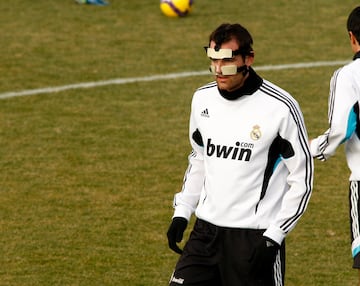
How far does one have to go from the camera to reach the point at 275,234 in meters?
7.05

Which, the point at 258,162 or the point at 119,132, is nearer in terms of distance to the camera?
the point at 258,162

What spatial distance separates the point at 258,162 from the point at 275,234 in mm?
461

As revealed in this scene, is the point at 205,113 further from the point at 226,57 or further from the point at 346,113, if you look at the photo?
the point at 346,113

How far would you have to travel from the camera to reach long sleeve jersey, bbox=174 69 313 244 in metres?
7.11

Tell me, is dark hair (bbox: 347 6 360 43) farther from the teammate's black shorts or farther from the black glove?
the black glove

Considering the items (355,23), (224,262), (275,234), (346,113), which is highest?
(355,23)

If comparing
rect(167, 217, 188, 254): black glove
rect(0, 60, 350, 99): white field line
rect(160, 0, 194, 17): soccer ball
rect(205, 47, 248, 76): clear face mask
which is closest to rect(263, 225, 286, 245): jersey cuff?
rect(167, 217, 188, 254): black glove

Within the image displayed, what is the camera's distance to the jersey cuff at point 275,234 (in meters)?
7.05

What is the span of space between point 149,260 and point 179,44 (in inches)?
324

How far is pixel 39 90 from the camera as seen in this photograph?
15859 mm

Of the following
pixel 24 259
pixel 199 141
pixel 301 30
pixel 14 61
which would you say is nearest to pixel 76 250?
pixel 24 259

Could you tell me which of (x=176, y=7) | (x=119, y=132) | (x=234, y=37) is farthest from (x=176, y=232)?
(x=176, y=7)

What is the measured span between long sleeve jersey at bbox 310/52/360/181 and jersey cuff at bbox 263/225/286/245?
40.5 inches

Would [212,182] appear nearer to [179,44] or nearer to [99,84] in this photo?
[99,84]
